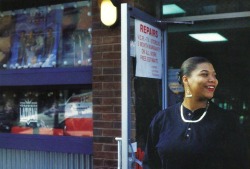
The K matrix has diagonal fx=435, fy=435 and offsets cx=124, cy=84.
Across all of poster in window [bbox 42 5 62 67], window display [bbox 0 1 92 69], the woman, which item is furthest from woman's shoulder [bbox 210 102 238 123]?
poster in window [bbox 42 5 62 67]

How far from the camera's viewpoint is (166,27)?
4.76 m

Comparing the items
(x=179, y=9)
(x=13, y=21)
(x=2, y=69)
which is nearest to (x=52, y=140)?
(x=2, y=69)

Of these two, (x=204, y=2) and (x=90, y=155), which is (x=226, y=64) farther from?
(x=90, y=155)

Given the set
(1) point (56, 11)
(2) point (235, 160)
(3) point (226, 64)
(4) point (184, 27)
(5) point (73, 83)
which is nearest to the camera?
(2) point (235, 160)

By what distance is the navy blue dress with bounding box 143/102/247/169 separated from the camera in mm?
3779

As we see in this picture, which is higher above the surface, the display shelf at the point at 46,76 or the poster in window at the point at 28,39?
the poster in window at the point at 28,39

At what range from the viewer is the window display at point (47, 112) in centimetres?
536

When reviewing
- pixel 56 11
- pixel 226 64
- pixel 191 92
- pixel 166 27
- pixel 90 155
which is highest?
pixel 56 11

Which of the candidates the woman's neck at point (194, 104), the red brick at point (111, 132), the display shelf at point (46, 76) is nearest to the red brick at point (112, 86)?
the display shelf at point (46, 76)

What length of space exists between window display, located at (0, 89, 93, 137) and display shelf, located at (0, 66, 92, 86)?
28cm

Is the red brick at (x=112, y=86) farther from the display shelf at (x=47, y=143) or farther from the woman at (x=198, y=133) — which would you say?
the woman at (x=198, y=133)

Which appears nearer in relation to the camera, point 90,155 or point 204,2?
point 204,2

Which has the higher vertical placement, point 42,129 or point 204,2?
point 204,2

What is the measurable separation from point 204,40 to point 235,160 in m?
1.41
